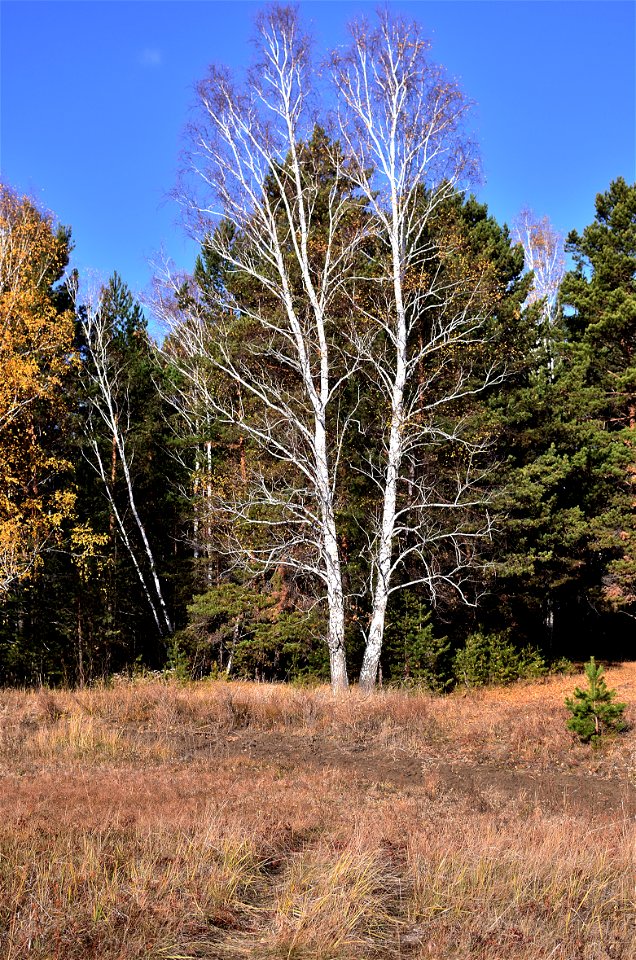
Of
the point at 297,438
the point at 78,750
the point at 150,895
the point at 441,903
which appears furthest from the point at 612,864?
the point at 297,438

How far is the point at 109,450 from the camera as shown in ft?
68.2

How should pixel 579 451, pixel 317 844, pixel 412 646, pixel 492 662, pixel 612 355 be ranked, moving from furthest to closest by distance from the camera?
pixel 612 355 → pixel 579 451 → pixel 492 662 → pixel 412 646 → pixel 317 844

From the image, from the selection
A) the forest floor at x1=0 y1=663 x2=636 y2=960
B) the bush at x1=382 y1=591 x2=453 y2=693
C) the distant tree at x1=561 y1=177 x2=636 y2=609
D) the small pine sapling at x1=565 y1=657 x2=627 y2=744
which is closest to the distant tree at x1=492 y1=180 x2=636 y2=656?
the distant tree at x1=561 y1=177 x2=636 y2=609

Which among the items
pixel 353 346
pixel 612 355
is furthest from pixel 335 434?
pixel 612 355

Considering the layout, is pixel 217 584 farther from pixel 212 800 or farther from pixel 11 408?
pixel 212 800

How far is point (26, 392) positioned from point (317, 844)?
1292 cm

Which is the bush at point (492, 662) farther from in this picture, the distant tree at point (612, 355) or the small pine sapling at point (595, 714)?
the small pine sapling at point (595, 714)

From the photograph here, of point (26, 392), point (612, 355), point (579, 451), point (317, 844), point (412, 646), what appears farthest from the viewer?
point (612, 355)

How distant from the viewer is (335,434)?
54.3 feet

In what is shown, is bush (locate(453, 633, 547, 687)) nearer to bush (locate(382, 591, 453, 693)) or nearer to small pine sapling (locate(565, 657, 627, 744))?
bush (locate(382, 591, 453, 693))

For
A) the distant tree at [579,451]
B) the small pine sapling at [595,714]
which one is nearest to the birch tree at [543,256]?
the distant tree at [579,451]

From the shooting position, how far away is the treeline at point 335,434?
14.1 meters

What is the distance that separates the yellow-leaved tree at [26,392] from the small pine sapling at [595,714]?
10698 millimetres

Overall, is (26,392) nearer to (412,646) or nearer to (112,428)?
(112,428)
